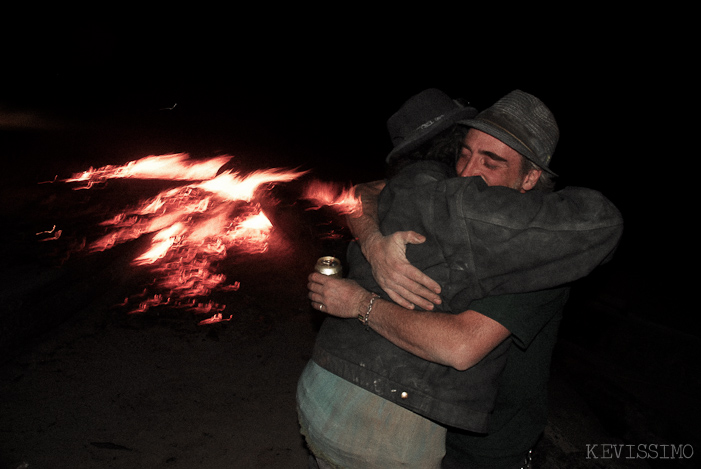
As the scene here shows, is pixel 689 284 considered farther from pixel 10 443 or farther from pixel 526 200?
pixel 10 443

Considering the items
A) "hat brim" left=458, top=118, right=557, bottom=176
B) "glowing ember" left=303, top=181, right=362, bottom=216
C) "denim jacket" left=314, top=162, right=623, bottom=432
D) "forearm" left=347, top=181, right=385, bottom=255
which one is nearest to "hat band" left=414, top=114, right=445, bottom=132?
"hat brim" left=458, top=118, right=557, bottom=176

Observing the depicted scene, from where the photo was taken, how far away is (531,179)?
2039 millimetres

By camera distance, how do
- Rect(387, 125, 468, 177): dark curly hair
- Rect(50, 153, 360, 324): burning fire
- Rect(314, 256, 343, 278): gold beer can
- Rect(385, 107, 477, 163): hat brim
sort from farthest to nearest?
Rect(50, 153, 360, 324): burning fire, Rect(387, 125, 468, 177): dark curly hair, Rect(385, 107, 477, 163): hat brim, Rect(314, 256, 343, 278): gold beer can

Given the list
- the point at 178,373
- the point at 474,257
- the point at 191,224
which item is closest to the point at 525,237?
the point at 474,257

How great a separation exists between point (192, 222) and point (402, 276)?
183 inches

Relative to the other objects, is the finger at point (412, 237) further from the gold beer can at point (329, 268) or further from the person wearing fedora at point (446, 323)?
the gold beer can at point (329, 268)

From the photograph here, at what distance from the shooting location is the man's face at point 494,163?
6.28 feet

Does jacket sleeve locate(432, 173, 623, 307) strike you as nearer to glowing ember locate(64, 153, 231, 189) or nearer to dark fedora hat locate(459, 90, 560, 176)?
dark fedora hat locate(459, 90, 560, 176)

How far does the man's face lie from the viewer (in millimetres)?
1915

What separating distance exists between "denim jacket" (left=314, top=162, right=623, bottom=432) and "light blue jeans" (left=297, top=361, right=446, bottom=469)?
6 cm

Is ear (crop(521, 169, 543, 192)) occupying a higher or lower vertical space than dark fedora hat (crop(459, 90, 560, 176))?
lower

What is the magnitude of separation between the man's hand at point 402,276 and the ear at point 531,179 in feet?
2.62

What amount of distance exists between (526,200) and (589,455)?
3001 millimetres

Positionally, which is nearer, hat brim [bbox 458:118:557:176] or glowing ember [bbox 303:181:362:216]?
hat brim [bbox 458:118:557:176]
